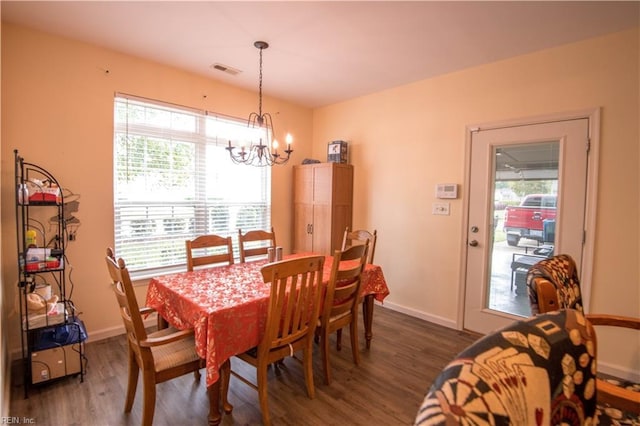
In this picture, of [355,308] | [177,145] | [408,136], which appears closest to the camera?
[355,308]

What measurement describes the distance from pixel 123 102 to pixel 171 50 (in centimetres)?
68

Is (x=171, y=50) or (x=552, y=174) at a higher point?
(x=171, y=50)

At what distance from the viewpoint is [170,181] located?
3.34 m

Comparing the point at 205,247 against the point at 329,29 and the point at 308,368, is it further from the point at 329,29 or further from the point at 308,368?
the point at 329,29

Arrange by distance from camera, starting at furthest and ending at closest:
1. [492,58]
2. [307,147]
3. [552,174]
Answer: [307,147] → [492,58] → [552,174]

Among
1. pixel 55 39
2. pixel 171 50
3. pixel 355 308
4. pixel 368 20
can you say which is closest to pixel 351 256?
pixel 355 308

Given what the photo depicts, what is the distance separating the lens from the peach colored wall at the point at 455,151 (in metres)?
2.42

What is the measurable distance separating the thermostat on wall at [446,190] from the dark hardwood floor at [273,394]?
154 centimetres

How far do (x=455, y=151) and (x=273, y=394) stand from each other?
9.35ft

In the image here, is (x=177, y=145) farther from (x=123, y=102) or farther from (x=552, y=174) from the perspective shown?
(x=552, y=174)

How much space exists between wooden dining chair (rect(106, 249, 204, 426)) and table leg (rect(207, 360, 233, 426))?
13cm

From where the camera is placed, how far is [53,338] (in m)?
2.31

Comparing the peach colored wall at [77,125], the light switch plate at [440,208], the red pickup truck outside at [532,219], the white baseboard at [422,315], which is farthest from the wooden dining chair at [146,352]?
the red pickup truck outside at [532,219]

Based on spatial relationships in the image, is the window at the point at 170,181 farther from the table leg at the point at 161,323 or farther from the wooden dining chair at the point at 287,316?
the wooden dining chair at the point at 287,316
